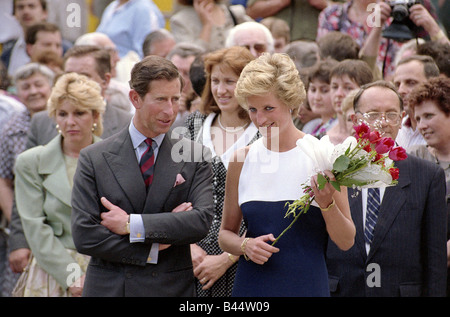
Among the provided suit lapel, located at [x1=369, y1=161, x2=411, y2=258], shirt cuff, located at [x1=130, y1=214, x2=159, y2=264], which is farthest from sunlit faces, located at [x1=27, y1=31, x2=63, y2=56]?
suit lapel, located at [x1=369, y1=161, x2=411, y2=258]

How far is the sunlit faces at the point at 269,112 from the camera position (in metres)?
4.21

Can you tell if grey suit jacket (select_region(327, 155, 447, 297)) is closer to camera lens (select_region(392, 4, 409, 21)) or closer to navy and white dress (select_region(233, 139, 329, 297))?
navy and white dress (select_region(233, 139, 329, 297))

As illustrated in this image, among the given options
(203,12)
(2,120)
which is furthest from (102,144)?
(203,12)

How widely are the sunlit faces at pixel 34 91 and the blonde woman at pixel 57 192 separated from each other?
5.49 ft

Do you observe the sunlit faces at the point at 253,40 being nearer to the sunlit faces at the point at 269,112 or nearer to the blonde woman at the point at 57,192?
the blonde woman at the point at 57,192

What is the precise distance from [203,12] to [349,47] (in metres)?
2.28

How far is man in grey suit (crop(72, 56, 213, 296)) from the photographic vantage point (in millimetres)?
4445

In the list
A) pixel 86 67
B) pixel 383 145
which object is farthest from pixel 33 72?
pixel 383 145

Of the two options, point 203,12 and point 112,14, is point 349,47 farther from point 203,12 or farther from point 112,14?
point 112,14

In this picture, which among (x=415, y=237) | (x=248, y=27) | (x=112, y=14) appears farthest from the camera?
(x=112, y=14)

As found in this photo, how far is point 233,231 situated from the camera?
448cm

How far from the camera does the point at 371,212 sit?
16.7ft

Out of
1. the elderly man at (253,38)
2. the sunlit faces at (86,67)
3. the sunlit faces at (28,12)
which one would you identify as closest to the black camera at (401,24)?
the elderly man at (253,38)

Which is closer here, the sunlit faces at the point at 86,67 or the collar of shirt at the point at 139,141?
the collar of shirt at the point at 139,141
